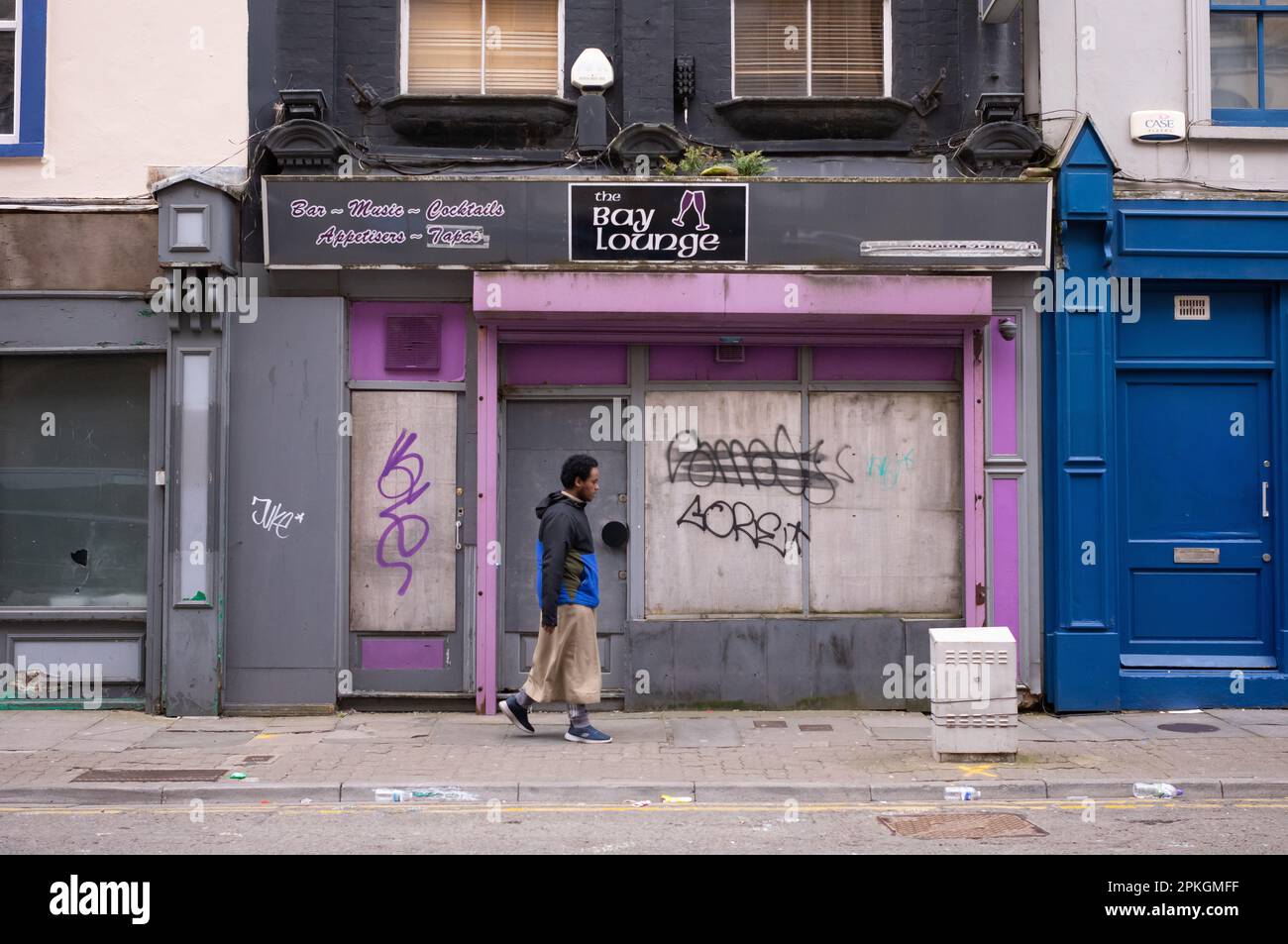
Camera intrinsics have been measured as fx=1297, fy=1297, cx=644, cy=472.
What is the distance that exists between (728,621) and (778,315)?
102 inches

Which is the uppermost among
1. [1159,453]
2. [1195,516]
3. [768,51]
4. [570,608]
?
[768,51]

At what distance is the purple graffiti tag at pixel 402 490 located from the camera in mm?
11039

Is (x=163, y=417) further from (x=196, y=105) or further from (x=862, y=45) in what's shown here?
(x=862, y=45)

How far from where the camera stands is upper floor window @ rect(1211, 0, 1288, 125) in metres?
11.4

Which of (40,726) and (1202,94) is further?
(1202,94)

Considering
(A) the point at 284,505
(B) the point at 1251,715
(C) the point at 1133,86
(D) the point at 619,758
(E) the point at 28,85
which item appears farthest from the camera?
(C) the point at 1133,86

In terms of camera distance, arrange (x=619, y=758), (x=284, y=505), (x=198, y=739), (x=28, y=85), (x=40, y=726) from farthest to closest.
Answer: (x=28, y=85), (x=284, y=505), (x=40, y=726), (x=198, y=739), (x=619, y=758)

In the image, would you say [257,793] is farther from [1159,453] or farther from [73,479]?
[1159,453]

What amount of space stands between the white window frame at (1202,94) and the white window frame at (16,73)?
9.98 m

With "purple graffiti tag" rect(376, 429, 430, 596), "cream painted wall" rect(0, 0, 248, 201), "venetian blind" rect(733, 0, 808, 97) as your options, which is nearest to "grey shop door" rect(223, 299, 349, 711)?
"purple graffiti tag" rect(376, 429, 430, 596)

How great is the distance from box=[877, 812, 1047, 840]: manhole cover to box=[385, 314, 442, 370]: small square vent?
5.60 metres

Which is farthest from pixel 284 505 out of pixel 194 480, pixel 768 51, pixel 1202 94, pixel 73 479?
pixel 1202 94

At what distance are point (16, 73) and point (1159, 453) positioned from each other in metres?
10.4

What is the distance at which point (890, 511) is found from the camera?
11211 mm
